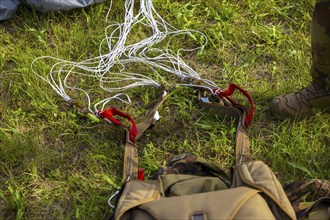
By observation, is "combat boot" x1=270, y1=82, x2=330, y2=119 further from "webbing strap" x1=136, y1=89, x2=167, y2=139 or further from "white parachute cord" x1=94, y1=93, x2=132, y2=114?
"white parachute cord" x1=94, y1=93, x2=132, y2=114

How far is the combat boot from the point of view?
236cm

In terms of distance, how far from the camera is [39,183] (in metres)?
2.25

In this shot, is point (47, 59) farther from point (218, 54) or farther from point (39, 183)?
point (218, 54)

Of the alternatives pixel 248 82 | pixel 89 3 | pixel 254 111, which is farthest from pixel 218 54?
pixel 89 3

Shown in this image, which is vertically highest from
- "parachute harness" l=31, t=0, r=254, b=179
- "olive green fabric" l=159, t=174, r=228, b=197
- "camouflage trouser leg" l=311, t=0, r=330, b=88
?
"camouflage trouser leg" l=311, t=0, r=330, b=88

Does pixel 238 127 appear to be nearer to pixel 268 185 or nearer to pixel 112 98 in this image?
pixel 268 185

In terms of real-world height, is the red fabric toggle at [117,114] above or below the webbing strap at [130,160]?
above

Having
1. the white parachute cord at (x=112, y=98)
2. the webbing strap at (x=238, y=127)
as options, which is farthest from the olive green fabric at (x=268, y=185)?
the white parachute cord at (x=112, y=98)

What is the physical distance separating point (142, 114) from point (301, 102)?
2.79ft

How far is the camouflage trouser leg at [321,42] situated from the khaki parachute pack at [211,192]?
0.39 m

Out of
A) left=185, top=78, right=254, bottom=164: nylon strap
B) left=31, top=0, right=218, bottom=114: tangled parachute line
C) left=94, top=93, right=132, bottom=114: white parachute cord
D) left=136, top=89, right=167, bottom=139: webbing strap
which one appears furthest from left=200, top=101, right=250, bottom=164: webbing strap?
left=94, top=93, right=132, bottom=114: white parachute cord

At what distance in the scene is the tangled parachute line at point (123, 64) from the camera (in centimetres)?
258

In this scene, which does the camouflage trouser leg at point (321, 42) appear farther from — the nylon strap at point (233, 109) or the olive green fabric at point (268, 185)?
the olive green fabric at point (268, 185)

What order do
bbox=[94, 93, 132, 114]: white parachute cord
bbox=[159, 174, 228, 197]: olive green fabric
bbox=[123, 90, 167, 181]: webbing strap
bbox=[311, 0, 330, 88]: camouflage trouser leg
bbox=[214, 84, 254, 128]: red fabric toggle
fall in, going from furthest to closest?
bbox=[94, 93, 132, 114]: white parachute cord → bbox=[214, 84, 254, 128]: red fabric toggle → bbox=[123, 90, 167, 181]: webbing strap → bbox=[311, 0, 330, 88]: camouflage trouser leg → bbox=[159, 174, 228, 197]: olive green fabric
